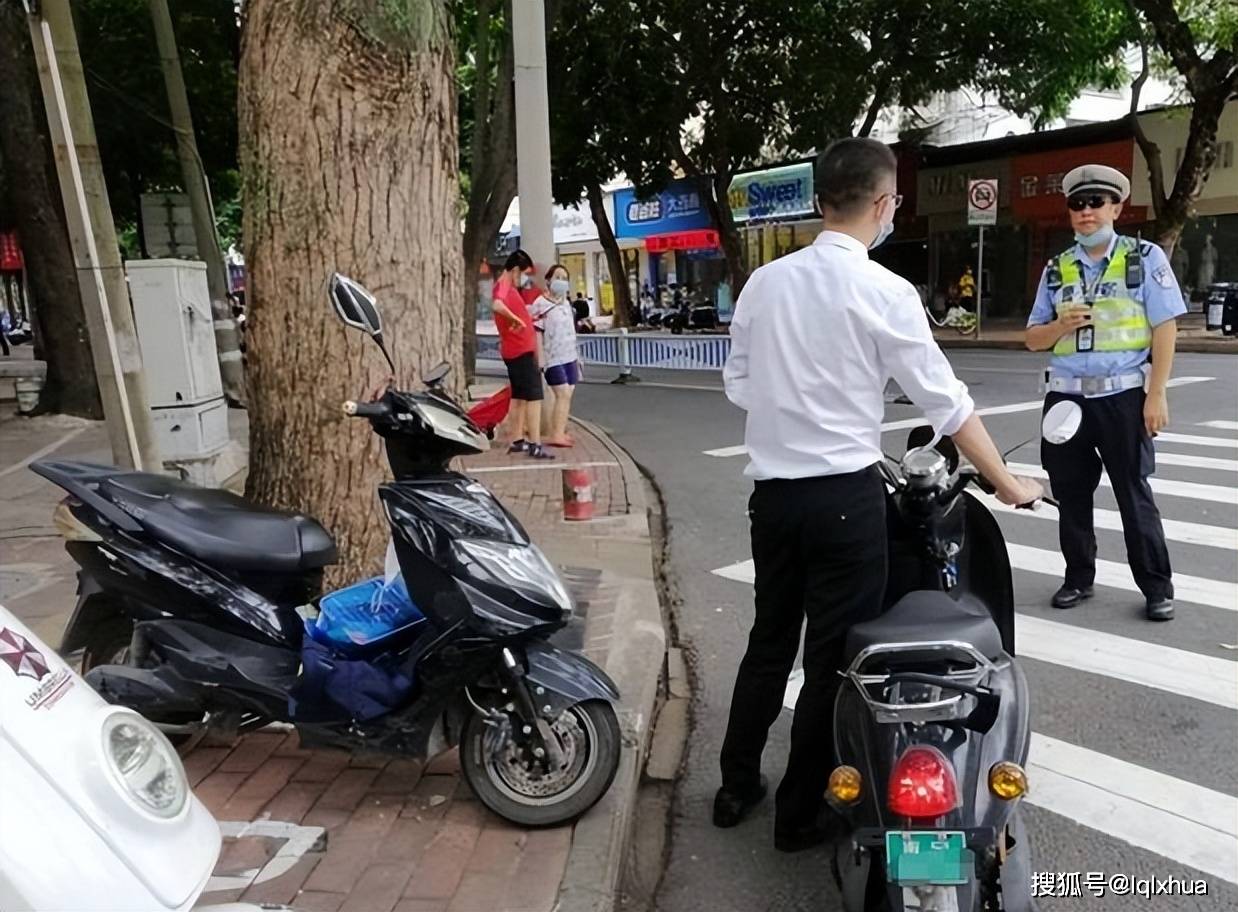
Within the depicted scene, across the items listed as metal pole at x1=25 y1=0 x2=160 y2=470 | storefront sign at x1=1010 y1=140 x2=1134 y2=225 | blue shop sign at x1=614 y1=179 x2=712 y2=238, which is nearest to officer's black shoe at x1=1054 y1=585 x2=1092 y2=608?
metal pole at x1=25 y1=0 x2=160 y2=470

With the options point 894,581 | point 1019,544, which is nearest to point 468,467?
point 1019,544

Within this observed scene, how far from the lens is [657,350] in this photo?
19219mm

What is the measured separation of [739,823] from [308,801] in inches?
55.3

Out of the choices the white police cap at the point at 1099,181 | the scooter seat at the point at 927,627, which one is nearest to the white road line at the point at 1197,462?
the white police cap at the point at 1099,181

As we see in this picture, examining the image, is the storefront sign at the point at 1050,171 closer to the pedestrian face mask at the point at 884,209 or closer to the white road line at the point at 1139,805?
the white road line at the point at 1139,805

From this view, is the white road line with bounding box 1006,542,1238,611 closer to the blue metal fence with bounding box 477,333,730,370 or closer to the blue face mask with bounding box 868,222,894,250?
the blue face mask with bounding box 868,222,894,250

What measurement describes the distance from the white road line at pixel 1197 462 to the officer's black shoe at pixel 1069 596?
379 centimetres

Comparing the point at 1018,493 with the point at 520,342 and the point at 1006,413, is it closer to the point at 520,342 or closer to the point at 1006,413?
the point at 520,342

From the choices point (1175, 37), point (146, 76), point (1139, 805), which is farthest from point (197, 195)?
point (1175, 37)

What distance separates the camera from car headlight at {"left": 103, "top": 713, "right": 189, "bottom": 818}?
180cm

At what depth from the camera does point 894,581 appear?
2998 millimetres

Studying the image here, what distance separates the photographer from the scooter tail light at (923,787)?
216 centimetres

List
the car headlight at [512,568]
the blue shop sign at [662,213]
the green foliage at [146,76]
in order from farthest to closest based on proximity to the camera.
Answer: the blue shop sign at [662,213] < the green foliage at [146,76] < the car headlight at [512,568]

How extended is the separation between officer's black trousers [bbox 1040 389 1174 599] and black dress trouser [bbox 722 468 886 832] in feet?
7.34
